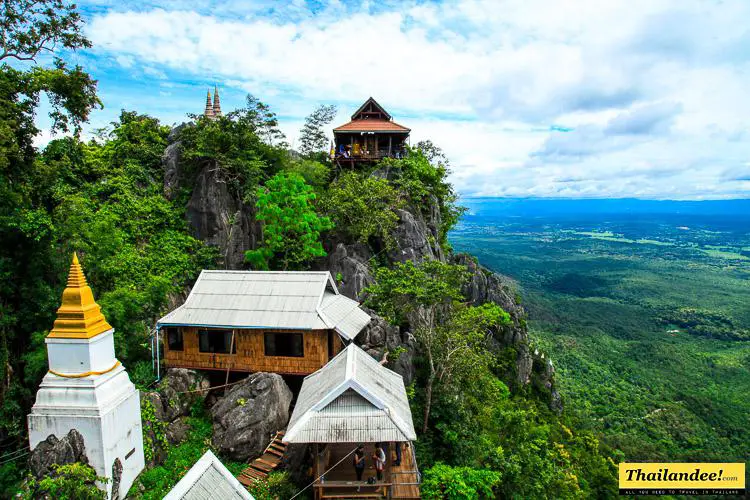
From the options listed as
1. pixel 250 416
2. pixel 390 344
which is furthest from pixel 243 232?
pixel 250 416

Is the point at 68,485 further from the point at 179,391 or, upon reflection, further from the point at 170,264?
the point at 170,264

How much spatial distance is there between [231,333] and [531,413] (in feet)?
54.1

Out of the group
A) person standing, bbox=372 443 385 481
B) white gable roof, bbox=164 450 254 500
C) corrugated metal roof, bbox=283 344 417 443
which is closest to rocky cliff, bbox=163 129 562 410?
corrugated metal roof, bbox=283 344 417 443

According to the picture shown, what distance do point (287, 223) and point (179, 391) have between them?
9.75 m

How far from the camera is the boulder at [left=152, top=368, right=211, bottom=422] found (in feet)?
50.7

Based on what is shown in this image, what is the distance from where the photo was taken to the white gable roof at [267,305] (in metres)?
16.8

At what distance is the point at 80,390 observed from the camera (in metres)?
10.2

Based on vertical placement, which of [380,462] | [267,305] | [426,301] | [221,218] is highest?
[221,218]

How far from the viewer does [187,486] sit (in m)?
8.55

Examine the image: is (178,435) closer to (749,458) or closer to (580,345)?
(749,458)

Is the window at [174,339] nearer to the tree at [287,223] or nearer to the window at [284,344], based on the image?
the window at [284,344]

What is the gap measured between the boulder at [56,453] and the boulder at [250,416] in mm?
4686

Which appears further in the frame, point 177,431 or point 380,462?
point 177,431

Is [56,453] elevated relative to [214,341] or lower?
lower
